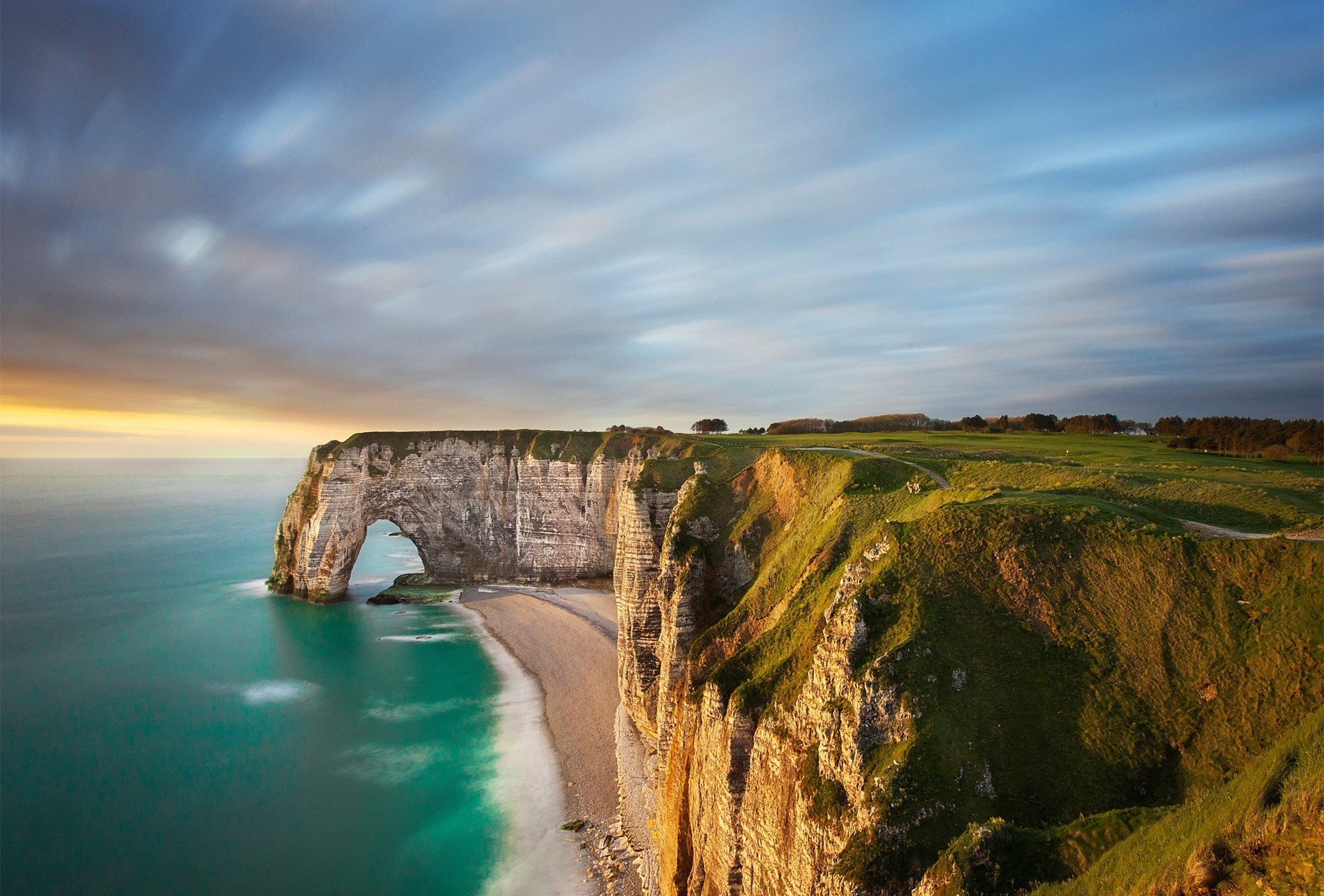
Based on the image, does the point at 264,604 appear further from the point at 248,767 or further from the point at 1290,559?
the point at 1290,559

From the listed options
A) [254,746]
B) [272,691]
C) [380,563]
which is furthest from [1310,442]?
[380,563]

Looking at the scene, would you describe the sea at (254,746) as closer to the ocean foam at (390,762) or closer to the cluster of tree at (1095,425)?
the ocean foam at (390,762)

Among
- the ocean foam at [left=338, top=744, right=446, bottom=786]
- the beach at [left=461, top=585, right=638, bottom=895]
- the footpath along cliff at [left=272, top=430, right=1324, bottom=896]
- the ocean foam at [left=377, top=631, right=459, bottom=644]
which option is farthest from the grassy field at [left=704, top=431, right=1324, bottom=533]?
the ocean foam at [left=377, top=631, right=459, bottom=644]

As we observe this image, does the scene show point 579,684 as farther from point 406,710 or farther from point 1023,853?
point 1023,853

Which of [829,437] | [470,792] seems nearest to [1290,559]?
[470,792]

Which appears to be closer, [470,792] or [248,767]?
[470,792]

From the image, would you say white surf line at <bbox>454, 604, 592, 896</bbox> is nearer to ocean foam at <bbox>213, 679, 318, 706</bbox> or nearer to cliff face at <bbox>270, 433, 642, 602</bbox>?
ocean foam at <bbox>213, 679, 318, 706</bbox>
